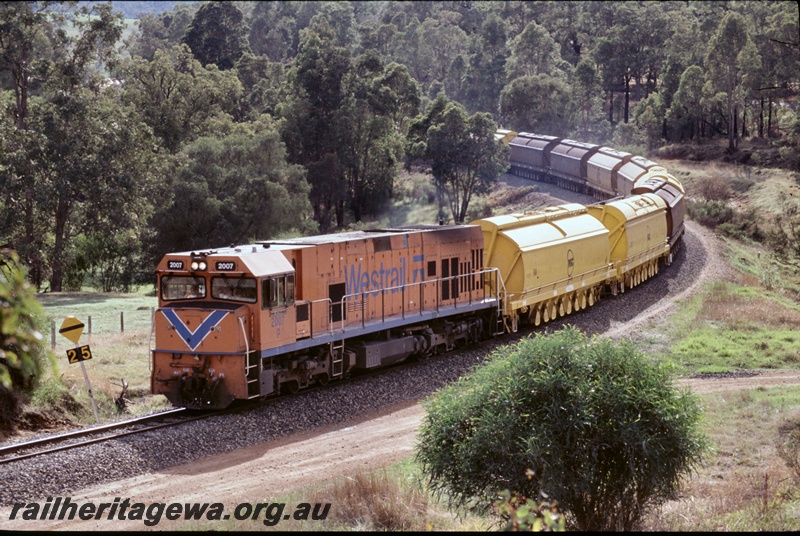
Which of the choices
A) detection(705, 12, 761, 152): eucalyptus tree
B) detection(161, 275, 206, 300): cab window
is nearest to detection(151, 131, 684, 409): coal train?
detection(161, 275, 206, 300): cab window

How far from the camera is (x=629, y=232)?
36.4 meters

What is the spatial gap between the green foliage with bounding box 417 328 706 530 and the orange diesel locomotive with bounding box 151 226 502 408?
6831 millimetres

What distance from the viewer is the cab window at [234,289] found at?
1848 centimetres

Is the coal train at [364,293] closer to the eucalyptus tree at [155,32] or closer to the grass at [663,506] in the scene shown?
the grass at [663,506]

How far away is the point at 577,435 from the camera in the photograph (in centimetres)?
1193

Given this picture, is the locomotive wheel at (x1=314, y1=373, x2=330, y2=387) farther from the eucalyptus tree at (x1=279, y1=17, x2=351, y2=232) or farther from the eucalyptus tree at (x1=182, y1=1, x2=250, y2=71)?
the eucalyptus tree at (x1=182, y1=1, x2=250, y2=71)

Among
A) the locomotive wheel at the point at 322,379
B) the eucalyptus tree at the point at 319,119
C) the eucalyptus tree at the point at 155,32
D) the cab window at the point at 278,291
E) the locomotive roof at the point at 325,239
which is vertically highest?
the eucalyptus tree at the point at 155,32

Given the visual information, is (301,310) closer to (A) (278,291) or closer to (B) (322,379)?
(A) (278,291)

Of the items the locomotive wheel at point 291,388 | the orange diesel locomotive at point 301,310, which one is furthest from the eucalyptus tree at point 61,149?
the locomotive wheel at point 291,388

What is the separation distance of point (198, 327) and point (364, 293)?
204 inches

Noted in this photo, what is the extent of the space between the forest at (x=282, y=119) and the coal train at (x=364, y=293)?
9881mm

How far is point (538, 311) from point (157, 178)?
1129 inches

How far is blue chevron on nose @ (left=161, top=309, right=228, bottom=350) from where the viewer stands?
18078 mm

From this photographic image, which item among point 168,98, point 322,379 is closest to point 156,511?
point 322,379
